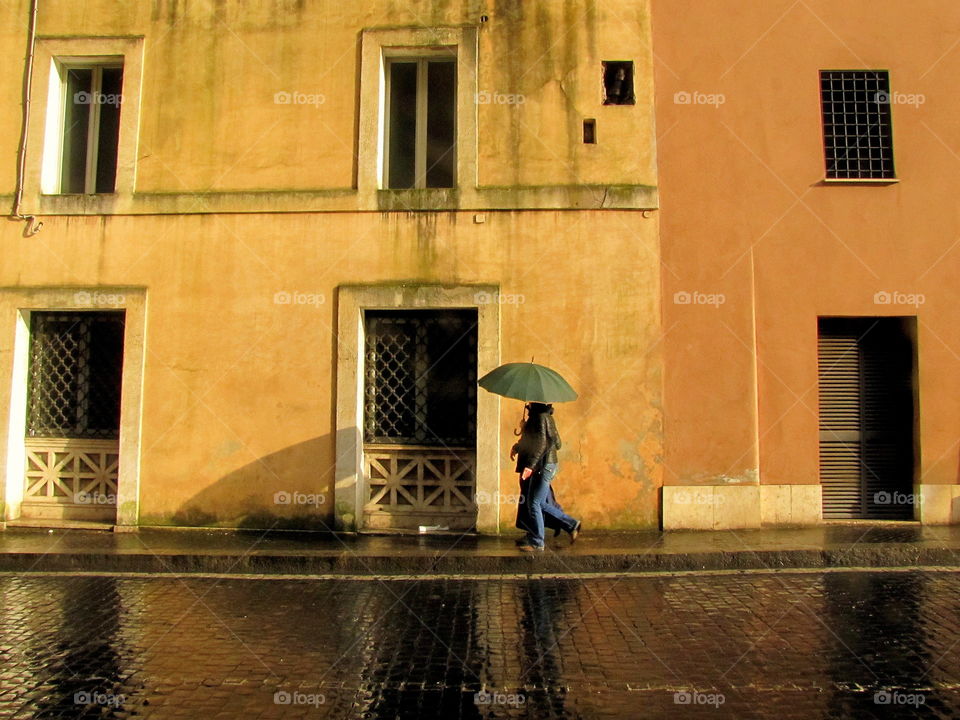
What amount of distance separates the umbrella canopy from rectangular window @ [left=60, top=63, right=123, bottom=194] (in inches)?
231

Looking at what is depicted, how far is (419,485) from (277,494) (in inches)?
66.0

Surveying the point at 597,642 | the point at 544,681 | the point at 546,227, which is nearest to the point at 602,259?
the point at 546,227

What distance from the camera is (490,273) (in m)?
10.2

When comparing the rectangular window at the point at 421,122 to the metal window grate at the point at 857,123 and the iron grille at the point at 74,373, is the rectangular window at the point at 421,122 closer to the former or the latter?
Result: the iron grille at the point at 74,373

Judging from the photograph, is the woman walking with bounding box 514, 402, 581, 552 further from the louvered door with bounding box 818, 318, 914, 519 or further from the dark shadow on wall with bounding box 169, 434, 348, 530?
the louvered door with bounding box 818, 318, 914, 519

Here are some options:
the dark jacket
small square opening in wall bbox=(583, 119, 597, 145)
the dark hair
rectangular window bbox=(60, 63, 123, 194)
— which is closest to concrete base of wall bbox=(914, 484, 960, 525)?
the dark jacket

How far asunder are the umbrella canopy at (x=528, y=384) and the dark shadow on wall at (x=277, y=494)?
2.58 metres

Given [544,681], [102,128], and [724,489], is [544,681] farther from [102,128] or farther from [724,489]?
[102,128]

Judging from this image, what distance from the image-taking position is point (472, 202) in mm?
10281

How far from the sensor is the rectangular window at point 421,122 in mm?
10758

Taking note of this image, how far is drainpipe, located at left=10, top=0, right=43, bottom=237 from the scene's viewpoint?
34.9 ft

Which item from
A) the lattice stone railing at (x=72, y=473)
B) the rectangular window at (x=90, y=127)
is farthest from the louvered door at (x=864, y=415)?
the rectangular window at (x=90, y=127)

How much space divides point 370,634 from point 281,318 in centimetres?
507

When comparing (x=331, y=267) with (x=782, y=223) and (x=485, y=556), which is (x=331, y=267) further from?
(x=782, y=223)
